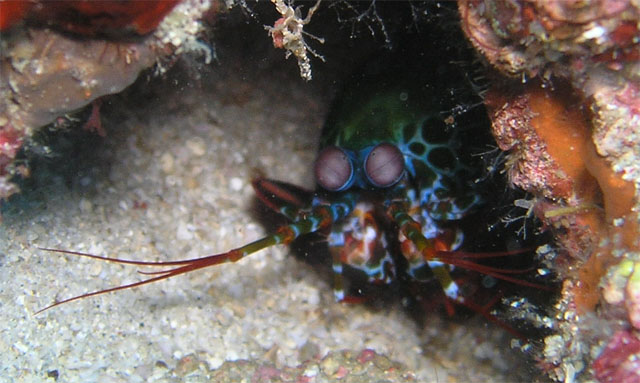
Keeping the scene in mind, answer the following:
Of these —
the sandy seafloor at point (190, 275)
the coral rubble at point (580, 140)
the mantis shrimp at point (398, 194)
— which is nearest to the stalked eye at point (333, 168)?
the mantis shrimp at point (398, 194)

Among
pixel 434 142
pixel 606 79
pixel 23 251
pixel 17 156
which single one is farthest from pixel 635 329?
pixel 23 251

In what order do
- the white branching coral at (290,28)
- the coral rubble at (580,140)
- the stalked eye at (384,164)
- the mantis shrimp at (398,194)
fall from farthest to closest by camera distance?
1. the mantis shrimp at (398,194)
2. the stalked eye at (384,164)
3. the white branching coral at (290,28)
4. the coral rubble at (580,140)

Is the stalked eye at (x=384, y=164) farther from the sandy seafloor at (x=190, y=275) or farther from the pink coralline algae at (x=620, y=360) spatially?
the pink coralline algae at (x=620, y=360)

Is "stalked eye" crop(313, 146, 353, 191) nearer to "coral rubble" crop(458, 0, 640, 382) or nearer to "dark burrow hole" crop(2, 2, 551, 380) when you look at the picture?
"dark burrow hole" crop(2, 2, 551, 380)

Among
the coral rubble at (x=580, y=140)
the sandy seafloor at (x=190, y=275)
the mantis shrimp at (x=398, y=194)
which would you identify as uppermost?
the coral rubble at (x=580, y=140)

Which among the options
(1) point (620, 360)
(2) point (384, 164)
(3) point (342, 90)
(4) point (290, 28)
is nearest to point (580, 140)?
(1) point (620, 360)

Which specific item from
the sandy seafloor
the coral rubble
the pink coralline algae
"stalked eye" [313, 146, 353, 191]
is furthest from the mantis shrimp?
the pink coralline algae

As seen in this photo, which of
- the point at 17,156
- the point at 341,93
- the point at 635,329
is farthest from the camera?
the point at 341,93

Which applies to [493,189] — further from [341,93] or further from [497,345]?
[341,93]
